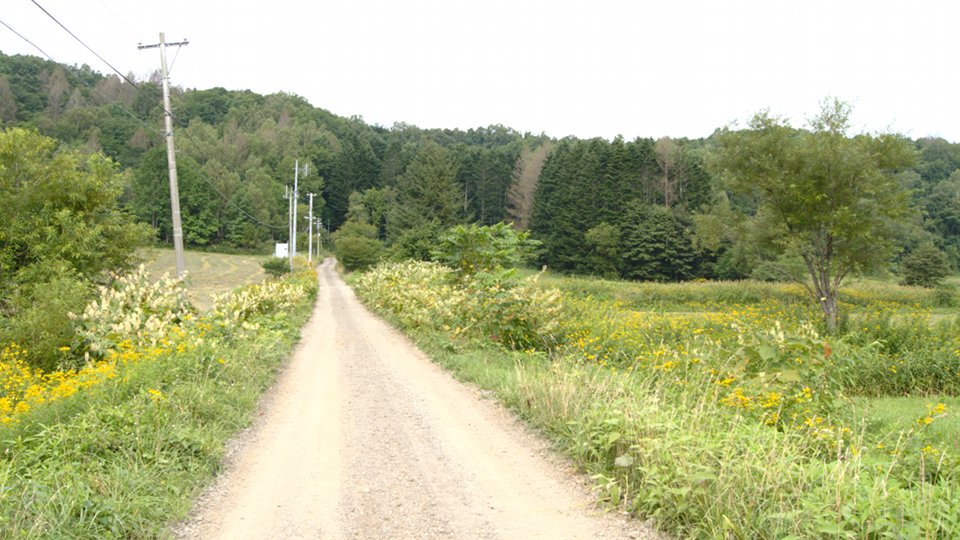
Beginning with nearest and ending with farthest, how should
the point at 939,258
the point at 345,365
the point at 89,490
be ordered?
the point at 89,490
the point at 345,365
the point at 939,258

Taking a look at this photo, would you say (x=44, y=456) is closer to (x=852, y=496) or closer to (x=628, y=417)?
(x=628, y=417)

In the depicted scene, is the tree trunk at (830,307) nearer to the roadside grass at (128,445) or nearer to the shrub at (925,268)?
the roadside grass at (128,445)

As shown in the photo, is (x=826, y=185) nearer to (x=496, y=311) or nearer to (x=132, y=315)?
(x=496, y=311)

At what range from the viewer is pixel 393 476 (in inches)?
207

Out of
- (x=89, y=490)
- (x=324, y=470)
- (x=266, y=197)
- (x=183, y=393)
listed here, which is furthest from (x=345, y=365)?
(x=266, y=197)

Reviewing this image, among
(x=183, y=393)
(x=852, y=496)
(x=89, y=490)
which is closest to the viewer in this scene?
(x=852, y=496)

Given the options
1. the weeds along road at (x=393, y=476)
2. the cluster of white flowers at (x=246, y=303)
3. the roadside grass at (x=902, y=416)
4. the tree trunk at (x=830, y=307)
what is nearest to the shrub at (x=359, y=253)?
the cluster of white flowers at (x=246, y=303)

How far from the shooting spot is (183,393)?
655cm

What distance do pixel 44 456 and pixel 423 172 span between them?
207 feet

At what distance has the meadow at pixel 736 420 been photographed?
357 cm

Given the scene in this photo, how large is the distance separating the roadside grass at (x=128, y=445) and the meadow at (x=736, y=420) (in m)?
3.43

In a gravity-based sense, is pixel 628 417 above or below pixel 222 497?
above

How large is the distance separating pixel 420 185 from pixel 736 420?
63.8 metres

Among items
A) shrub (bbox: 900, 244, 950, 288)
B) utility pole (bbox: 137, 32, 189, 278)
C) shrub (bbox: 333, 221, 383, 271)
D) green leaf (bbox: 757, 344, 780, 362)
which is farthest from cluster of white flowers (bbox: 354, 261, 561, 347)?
shrub (bbox: 333, 221, 383, 271)
